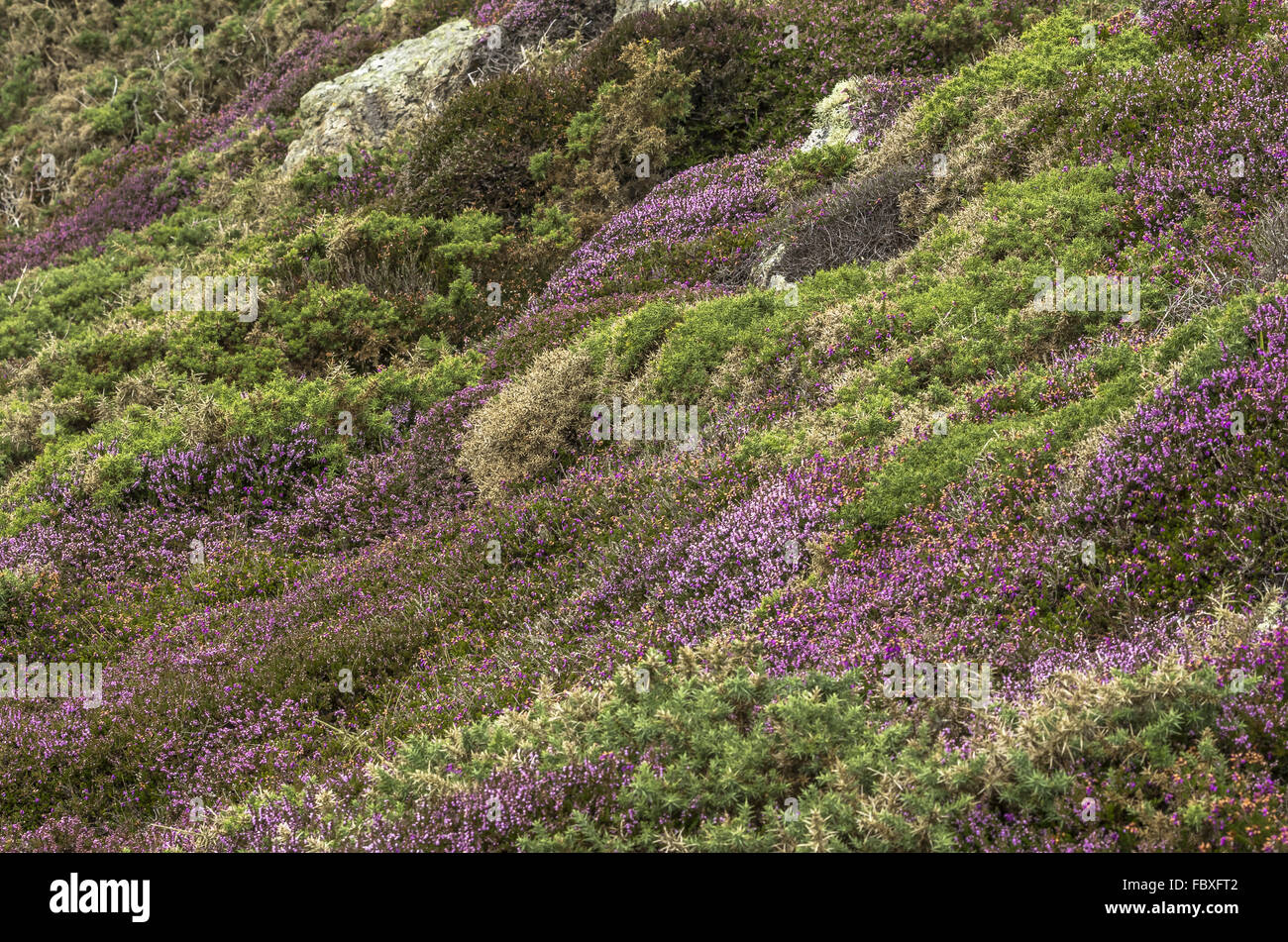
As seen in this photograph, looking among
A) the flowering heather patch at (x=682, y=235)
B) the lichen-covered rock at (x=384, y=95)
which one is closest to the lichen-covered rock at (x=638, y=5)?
the lichen-covered rock at (x=384, y=95)

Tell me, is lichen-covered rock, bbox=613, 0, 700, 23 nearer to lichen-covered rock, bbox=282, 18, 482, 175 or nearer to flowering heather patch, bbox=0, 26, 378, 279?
lichen-covered rock, bbox=282, 18, 482, 175

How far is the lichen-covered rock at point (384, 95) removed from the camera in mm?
17938

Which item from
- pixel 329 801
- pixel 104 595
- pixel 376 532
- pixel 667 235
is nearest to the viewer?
pixel 329 801

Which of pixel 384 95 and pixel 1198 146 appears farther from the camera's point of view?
pixel 384 95

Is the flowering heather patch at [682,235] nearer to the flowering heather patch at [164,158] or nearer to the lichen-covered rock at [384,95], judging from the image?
the lichen-covered rock at [384,95]

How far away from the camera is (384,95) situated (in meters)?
18.3

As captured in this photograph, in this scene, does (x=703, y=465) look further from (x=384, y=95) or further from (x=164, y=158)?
(x=164, y=158)

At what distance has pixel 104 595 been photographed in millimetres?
9102

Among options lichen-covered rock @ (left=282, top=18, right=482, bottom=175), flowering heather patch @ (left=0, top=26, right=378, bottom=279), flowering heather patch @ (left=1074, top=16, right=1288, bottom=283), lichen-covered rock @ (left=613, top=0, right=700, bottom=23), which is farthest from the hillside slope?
flowering heather patch @ (left=0, top=26, right=378, bottom=279)

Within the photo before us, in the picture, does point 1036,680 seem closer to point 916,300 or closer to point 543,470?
point 916,300

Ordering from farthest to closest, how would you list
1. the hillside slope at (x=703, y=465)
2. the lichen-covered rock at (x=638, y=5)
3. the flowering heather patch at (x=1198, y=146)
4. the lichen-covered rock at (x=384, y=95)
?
the lichen-covered rock at (x=384, y=95)
the lichen-covered rock at (x=638, y=5)
the flowering heather patch at (x=1198, y=146)
the hillside slope at (x=703, y=465)

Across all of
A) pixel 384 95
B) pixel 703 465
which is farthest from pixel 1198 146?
pixel 384 95

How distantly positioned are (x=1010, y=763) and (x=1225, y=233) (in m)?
5.29

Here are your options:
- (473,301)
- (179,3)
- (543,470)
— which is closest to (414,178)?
(473,301)
